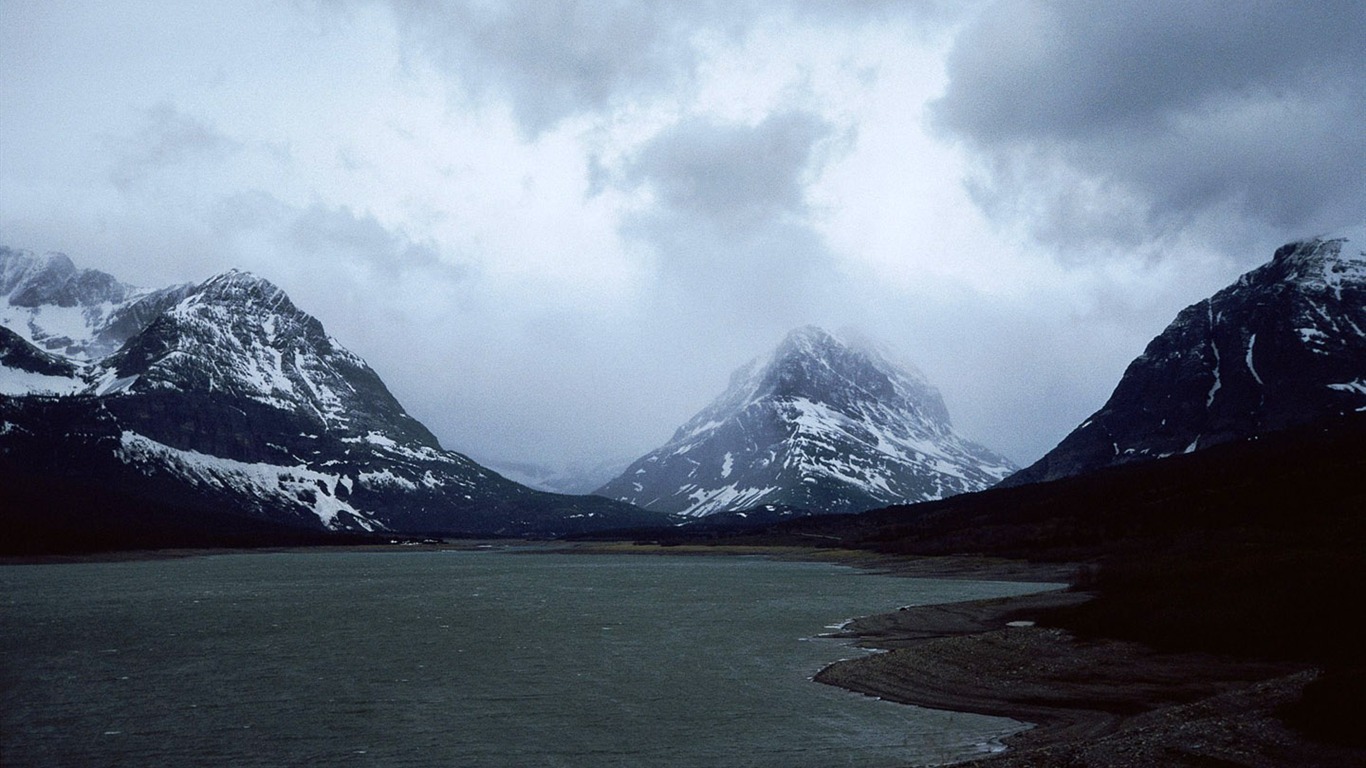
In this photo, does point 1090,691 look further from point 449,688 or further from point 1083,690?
point 449,688

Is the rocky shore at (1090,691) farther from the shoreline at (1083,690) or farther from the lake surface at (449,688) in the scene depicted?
the lake surface at (449,688)

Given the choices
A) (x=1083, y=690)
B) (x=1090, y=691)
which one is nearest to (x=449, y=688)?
(x=1083, y=690)

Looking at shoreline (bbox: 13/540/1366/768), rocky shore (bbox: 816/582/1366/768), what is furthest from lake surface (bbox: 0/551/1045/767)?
rocky shore (bbox: 816/582/1366/768)

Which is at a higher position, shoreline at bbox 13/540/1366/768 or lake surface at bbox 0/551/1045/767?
shoreline at bbox 13/540/1366/768

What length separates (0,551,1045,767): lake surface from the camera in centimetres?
4369

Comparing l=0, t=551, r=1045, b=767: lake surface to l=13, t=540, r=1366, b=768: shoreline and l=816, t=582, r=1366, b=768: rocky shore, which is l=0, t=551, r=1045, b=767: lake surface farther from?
l=816, t=582, r=1366, b=768: rocky shore

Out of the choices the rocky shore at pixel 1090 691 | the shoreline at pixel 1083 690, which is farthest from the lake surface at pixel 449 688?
the rocky shore at pixel 1090 691

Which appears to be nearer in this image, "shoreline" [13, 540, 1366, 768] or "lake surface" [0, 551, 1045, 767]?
"shoreline" [13, 540, 1366, 768]

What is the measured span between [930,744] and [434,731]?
23.9 meters

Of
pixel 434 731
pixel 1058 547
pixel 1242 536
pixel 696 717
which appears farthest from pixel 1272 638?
pixel 1058 547

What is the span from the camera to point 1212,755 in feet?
114

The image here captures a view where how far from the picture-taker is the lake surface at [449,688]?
4369 centimetres

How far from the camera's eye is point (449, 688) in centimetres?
6019

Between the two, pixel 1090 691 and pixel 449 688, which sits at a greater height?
pixel 1090 691
